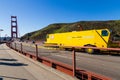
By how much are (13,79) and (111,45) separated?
1767 centimetres

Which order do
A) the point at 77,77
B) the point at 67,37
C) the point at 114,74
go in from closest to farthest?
1. the point at 77,77
2. the point at 114,74
3. the point at 67,37

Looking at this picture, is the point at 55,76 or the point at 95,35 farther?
the point at 95,35

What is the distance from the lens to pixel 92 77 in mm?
7617

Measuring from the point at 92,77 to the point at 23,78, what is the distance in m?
2.80

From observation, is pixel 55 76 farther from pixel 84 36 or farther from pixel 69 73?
pixel 84 36

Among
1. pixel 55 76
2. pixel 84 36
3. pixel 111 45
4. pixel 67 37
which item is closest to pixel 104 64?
pixel 55 76

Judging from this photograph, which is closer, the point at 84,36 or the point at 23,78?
the point at 23,78

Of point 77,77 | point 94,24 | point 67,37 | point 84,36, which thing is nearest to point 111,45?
point 84,36

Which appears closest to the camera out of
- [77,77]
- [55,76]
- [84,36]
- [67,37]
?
[77,77]

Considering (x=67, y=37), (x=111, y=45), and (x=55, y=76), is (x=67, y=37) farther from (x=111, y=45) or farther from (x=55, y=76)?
(x=55, y=76)

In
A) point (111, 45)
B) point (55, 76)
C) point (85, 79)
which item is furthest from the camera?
point (111, 45)

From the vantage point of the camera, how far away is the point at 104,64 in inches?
360

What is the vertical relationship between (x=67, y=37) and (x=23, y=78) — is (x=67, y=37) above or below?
above

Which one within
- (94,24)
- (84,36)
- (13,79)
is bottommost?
(13,79)
